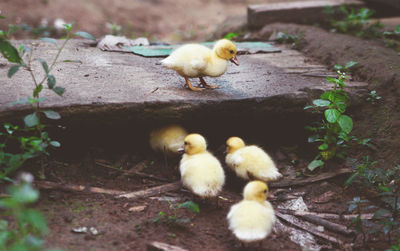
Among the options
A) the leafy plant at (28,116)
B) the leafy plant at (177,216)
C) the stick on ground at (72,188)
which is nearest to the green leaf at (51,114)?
the leafy plant at (28,116)

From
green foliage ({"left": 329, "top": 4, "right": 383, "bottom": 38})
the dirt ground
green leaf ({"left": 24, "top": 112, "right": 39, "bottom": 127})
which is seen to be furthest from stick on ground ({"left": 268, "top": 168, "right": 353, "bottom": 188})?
green foliage ({"left": 329, "top": 4, "right": 383, "bottom": 38})

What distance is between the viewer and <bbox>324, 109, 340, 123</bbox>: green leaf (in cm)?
392

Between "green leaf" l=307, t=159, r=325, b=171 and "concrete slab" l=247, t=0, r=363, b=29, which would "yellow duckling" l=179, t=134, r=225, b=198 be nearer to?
"green leaf" l=307, t=159, r=325, b=171

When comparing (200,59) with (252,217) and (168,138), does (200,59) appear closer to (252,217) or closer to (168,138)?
(168,138)

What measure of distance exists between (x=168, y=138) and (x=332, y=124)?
1737 mm

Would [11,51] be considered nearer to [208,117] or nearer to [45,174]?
[45,174]

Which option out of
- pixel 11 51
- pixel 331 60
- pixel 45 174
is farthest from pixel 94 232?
pixel 331 60

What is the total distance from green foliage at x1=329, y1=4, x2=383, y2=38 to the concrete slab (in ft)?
0.85

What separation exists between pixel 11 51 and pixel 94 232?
1570 mm

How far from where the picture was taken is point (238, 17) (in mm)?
9133

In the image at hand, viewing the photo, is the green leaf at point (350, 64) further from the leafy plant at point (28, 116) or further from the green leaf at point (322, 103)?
the leafy plant at point (28, 116)

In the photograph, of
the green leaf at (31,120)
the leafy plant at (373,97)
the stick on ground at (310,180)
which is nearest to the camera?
the green leaf at (31,120)

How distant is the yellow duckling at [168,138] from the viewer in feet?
13.8

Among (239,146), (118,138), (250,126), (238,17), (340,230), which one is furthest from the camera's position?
(238,17)
